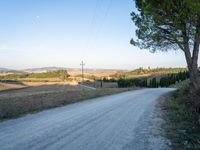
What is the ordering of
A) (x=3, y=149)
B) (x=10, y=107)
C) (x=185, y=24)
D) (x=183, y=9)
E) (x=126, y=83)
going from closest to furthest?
(x=3, y=149)
(x=10, y=107)
(x=183, y=9)
(x=185, y=24)
(x=126, y=83)

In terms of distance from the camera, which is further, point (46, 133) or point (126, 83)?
point (126, 83)

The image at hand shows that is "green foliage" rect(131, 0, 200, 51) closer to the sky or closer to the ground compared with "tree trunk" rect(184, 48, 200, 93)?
closer to the sky

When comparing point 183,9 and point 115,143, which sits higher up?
point 183,9

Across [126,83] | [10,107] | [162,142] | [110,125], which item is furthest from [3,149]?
[126,83]

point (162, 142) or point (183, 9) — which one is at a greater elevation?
point (183, 9)

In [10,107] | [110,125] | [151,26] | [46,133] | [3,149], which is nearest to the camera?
[3,149]

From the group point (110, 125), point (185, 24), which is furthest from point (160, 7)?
point (110, 125)

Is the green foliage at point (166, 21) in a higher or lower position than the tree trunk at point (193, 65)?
higher

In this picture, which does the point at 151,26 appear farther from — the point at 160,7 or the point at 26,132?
the point at 26,132

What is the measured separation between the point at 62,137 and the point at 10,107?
33.5ft

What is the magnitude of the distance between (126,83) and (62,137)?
102 metres

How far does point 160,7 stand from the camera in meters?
25.4

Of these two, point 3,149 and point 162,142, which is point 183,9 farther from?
point 3,149

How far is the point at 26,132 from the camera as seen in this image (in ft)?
35.3
